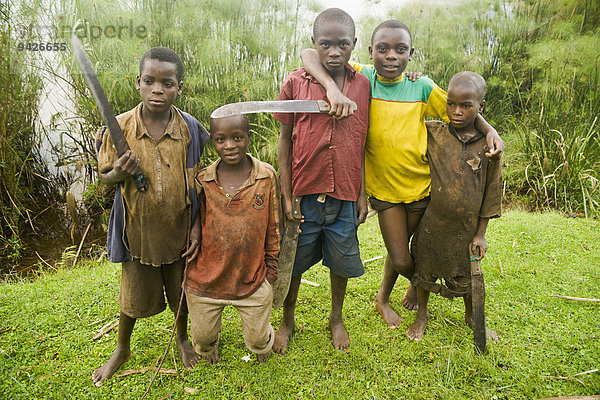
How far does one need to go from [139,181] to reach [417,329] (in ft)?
6.47

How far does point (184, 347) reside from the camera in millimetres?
2355

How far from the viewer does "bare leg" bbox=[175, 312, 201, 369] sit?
7.61ft

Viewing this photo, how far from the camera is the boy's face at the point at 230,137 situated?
6.40ft

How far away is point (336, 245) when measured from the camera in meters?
2.27

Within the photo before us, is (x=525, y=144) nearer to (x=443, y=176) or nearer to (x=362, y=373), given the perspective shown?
(x=443, y=176)

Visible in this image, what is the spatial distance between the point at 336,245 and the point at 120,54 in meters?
3.58

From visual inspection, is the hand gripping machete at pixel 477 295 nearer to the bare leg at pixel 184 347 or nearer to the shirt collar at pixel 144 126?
the bare leg at pixel 184 347

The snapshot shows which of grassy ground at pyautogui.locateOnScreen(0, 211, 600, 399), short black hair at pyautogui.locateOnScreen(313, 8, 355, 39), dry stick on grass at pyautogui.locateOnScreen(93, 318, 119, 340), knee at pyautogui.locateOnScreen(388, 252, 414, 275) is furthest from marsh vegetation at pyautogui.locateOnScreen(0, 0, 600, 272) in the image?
short black hair at pyautogui.locateOnScreen(313, 8, 355, 39)

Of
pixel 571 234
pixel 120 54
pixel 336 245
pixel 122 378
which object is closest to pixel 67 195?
pixel 120 54

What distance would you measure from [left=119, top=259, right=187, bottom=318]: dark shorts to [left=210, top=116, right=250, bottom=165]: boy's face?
0.64 metres

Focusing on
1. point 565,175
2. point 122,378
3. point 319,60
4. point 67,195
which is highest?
point 319,60

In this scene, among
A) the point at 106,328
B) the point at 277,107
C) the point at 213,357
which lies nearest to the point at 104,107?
the point at 277,107

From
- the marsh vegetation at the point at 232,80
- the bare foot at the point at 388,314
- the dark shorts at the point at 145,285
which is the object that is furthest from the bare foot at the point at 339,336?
the marsh vegetation at the point at 232,80

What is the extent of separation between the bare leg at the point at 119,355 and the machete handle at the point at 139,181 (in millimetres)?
801
